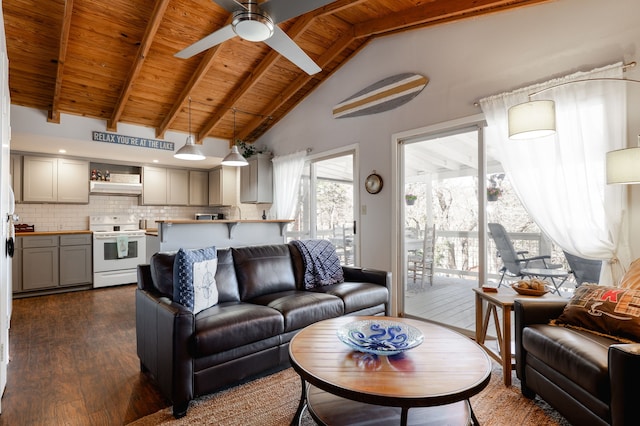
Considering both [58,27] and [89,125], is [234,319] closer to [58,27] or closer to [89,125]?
[58,27]

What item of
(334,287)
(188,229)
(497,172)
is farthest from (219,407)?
(497,172)

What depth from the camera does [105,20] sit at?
136 inches

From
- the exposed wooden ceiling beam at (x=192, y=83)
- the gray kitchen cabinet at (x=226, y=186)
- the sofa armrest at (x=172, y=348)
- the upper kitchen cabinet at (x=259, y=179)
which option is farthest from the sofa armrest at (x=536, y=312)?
the gray kitchen cabinet at (x=226, y=186)

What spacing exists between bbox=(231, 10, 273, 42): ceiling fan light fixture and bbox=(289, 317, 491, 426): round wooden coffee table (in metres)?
1.97

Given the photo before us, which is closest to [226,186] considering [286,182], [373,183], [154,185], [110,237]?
[154,185]

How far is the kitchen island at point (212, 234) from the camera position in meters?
4.20

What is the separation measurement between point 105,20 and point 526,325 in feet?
15.2

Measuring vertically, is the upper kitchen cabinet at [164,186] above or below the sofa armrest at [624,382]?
above

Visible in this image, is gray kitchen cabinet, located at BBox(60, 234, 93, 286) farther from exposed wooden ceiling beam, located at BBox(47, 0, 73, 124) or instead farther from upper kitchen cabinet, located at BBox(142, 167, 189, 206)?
exposed wooden ceiling beam, located at BBox(47, 0, 73, 124)

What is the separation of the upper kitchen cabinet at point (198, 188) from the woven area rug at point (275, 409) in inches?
213

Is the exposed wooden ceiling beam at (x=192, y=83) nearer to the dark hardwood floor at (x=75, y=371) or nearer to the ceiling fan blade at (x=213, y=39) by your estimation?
the ceiling fan blade at (x=213, y=39)

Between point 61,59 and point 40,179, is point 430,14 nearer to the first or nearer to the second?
point 61,59

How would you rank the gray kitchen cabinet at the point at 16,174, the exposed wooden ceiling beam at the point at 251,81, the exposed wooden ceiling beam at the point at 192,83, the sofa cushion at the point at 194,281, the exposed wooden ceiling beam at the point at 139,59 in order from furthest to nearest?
the gray kitchen cabinet at the point at 16,174 → the exposed wooden ceiling beam at the point at 192,83 → the exposed wooden ceiling beam at the point at 251,81 → the exposed wooden ceiling beam at the point at 139,59 → the sofa cushion at the point at 194,281

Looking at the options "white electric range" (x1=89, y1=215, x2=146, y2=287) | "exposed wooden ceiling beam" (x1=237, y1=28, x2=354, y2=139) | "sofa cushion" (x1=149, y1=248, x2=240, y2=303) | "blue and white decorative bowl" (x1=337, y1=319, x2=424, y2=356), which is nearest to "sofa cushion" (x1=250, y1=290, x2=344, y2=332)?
"sofa cushion" (x1=149, y1=248, x2=240, y2=303)
